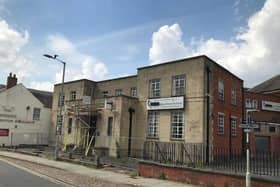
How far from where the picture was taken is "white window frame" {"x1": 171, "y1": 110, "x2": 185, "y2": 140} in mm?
20109

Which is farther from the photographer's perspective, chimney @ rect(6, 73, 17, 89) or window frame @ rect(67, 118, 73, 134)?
chimney @ rect(6, 73, 17, 89)

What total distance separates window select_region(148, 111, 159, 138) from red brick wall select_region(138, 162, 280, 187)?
748 centimetres

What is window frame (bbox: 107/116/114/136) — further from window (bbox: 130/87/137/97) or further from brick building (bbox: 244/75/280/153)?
brick building (bbox: 244/75/280/153)

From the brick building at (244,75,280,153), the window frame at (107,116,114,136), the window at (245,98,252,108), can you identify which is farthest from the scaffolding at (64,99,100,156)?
the brick building at (244,75,280,153)

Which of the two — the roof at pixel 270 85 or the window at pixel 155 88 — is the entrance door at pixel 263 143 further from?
the window at pixel 155 88

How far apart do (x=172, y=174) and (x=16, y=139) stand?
83.9ft

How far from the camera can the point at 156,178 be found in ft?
44.5

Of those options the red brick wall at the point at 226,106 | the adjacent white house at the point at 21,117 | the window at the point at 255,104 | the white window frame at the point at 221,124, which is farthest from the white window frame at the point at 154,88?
the adjacent white house at the point at 21,117

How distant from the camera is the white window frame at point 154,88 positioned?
22.4 metres

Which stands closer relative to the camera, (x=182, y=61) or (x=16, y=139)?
(x=182, y=61)

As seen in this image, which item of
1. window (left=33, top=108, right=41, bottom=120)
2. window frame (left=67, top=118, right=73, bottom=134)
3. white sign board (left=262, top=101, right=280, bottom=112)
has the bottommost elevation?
window frame (left=67, top=118, right=73, bottom=134)

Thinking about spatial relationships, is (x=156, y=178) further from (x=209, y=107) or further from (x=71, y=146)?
(x=71, y=146)

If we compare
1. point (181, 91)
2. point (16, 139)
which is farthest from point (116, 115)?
point (16, 139)

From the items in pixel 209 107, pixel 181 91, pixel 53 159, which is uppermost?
pixel 181 91
